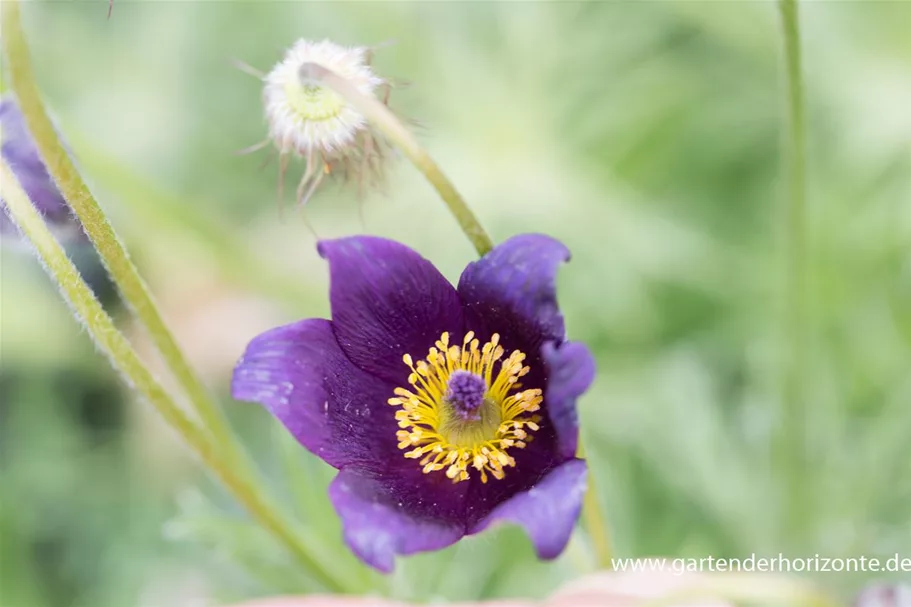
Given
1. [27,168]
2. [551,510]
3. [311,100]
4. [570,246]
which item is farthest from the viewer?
[570,246]

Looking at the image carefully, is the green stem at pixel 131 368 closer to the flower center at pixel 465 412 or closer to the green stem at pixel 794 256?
the flower center at pixel 465 412

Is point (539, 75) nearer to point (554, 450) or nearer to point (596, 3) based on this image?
point (596, 3)

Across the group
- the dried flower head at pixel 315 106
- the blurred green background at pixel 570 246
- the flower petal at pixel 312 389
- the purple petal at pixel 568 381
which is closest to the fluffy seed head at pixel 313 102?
the dried flower head at pixel 315 106

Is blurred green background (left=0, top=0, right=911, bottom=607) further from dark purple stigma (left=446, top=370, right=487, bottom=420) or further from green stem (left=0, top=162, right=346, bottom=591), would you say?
dark purple stigma (left=446, top=370, right=487, bottom=420)

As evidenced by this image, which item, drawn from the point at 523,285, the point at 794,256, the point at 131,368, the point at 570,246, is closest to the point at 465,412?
the point at 523,285

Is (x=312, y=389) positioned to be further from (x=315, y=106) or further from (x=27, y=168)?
(x=27, y=168)

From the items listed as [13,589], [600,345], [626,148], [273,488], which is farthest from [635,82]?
[13,589]
